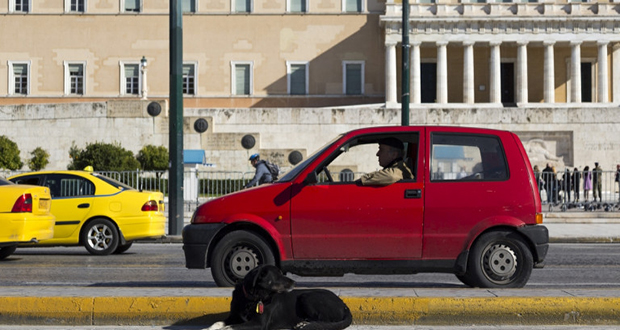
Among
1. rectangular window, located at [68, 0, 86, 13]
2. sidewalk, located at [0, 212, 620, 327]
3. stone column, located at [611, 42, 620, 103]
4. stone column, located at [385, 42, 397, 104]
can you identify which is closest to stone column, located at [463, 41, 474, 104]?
stone column, located at [385, 42, 397, 104]

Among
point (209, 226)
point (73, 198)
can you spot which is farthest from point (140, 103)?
point (209, 226)

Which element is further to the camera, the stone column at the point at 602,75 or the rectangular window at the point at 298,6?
the rectangular window at the point at 298,6

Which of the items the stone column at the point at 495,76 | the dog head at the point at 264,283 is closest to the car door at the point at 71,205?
the dog head at the point at 264,283

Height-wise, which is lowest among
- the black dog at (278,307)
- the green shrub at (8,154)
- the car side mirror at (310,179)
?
the black dog at (278,307)

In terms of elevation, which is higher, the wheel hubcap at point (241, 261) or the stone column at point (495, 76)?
the stone column at point (495, 76)

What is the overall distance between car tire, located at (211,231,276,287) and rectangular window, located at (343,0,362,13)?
50.8 meters

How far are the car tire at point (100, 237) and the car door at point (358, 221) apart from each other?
7522 mm

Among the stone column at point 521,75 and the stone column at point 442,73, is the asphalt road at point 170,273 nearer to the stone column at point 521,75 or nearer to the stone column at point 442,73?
the stone column at point 442,73

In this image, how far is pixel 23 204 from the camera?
14406 millimetres

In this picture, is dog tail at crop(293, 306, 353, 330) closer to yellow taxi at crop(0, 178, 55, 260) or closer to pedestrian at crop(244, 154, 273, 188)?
yellow taxi at crop(0, 178, 55, 260)

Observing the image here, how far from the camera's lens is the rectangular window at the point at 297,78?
60.8 meters

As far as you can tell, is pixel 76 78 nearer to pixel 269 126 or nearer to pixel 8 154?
pixel 269 126

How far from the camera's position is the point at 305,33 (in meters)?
60.7

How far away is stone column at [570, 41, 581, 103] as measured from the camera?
5797 centimetres
